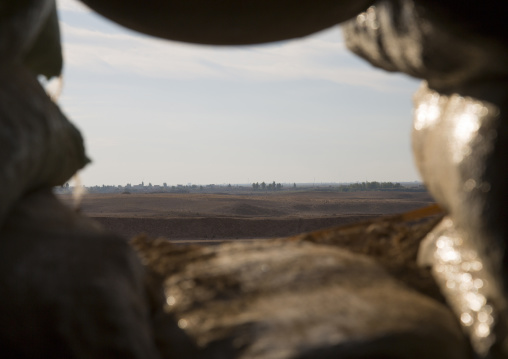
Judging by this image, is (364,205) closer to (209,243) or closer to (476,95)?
(209,243)

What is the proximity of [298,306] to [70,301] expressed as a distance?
0.60m

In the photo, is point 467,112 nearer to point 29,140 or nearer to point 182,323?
point 182,323

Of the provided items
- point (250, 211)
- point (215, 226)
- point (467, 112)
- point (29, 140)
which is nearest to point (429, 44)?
point (467, 112)

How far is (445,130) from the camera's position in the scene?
6.13 ft

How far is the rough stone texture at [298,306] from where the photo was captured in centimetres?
151

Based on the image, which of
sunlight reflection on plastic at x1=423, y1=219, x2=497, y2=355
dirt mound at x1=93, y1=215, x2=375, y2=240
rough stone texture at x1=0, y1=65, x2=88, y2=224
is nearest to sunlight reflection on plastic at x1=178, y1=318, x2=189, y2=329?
rough stone texture at x1=0, y1=65, x2=88, y2=224

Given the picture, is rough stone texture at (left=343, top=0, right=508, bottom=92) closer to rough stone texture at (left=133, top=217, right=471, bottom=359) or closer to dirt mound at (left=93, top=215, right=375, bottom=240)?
rough stone texture at (left=133, top=217, right=471, bottom=359)

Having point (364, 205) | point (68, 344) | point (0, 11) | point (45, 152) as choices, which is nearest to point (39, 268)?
point (68, 344)

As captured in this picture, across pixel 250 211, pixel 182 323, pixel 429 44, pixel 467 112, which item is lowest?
pixel 250 211

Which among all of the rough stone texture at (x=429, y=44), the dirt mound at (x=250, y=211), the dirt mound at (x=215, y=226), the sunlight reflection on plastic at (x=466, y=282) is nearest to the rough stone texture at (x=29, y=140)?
the rough stone texture at (x=429, y=44)

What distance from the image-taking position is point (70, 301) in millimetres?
1504

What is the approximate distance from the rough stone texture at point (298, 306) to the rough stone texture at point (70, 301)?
5.3 inches

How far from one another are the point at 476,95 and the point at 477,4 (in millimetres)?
304

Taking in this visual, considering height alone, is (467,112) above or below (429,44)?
below
